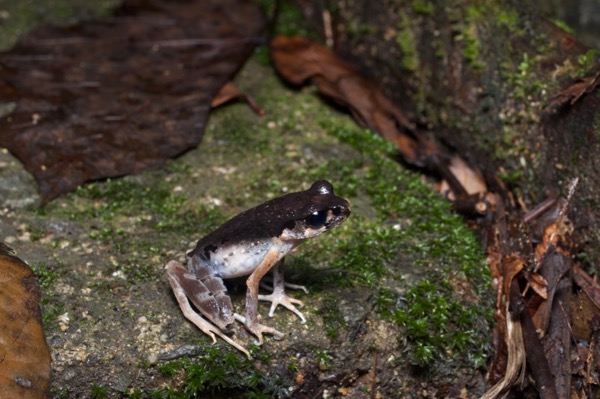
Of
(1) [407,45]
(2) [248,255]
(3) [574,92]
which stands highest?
(3) [574,92]

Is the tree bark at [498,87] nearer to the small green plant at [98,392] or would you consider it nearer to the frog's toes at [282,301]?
the frog's toes at [282,301]

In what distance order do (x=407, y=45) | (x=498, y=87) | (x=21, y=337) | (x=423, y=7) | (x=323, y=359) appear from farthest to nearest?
(x=407, y=45)
(x=423, y=7)
(x=498, y=87)
(x=323, y=359)
(x=21, y=337)

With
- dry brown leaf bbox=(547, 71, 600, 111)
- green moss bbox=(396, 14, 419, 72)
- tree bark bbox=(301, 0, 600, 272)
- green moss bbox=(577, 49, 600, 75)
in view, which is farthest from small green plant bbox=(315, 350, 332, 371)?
green moss bbox=(396, 14, 419, 72)

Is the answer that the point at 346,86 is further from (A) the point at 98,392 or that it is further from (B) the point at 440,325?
(A) the point at 98,392

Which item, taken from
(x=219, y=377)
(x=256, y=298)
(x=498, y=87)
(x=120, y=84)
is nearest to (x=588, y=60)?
(x=498, y=87)

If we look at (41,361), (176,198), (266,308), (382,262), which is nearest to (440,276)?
(382,262)

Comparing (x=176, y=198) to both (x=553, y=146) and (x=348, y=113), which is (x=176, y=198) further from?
(x=553, y=146)

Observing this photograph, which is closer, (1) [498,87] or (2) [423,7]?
(1) [498,87]
